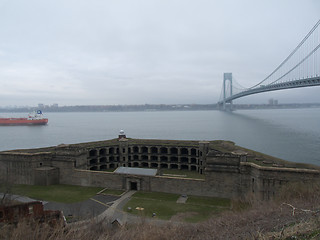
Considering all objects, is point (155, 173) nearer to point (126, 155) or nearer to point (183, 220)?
point (183, 220)

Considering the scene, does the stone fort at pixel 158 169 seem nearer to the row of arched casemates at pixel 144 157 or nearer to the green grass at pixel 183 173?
the row of arched casemates at pixel 144 157

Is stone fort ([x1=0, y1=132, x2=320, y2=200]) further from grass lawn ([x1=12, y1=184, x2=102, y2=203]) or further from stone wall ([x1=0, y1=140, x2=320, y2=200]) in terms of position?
grass lawn ([x1=12, y1=184, x2=102, y2=203])

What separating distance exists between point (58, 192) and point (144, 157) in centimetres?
1785

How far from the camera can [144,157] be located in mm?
45781

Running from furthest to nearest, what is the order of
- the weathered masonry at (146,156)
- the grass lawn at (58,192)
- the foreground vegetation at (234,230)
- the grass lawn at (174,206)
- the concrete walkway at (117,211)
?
the weathered masonry at (146,156) < the grass lawn at (58,192) < the grass lawn at (174,206) < the concrete walkway at (117,211) < the foreground vegetation at (234,230)

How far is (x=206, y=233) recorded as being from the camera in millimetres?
14094

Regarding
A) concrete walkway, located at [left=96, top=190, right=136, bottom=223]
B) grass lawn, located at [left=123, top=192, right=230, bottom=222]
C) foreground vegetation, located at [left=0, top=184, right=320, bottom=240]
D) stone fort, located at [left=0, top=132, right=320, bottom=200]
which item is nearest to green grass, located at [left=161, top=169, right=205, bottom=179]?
stone fort, located at [left=0, top=132, right=320, bottom=200]

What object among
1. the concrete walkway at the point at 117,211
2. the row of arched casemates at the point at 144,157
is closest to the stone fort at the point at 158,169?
the row of arched casemates at the point at 144,157

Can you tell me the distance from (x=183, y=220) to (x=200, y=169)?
17557 millimetres

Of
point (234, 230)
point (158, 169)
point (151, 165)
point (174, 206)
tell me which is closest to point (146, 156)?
point (151, 165)

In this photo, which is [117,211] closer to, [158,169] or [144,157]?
[158,169]

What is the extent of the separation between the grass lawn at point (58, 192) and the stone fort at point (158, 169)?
1.06 m

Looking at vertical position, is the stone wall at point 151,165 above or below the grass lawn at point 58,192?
above

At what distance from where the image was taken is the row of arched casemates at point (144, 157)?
42281 mm
